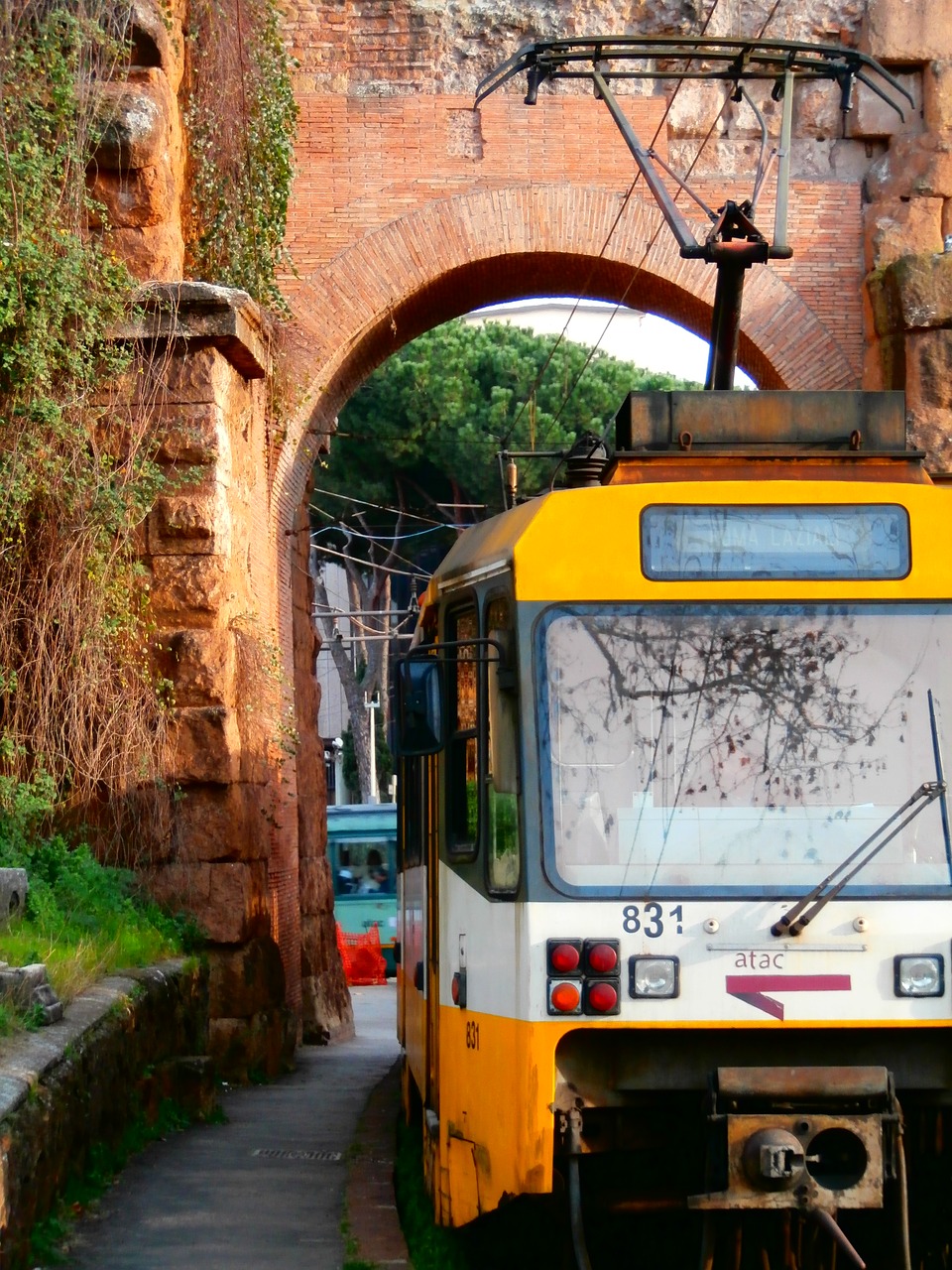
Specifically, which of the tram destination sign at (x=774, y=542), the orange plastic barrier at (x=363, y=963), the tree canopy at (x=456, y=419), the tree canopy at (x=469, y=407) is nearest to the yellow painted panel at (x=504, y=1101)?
the tram destination sign at (x=774, y=542)

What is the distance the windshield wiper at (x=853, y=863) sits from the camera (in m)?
5.38

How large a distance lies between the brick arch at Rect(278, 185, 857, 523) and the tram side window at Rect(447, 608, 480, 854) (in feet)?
29.6

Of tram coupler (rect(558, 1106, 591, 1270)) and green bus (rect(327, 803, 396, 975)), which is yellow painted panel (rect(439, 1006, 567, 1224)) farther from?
green bus (rect(327, 803, 396, 975))

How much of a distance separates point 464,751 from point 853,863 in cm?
139

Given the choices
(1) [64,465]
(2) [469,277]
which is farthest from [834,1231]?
(2) [469,277]

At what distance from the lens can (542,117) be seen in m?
15.4

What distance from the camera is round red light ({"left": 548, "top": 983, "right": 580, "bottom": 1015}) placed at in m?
5.35

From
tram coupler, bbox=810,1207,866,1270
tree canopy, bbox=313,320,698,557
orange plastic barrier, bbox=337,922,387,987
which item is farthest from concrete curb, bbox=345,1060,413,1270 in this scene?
tree canopy, bbox=313,320,698,557

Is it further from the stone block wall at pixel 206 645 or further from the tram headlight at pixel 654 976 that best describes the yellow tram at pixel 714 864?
the stone block wall at pixel 206 645

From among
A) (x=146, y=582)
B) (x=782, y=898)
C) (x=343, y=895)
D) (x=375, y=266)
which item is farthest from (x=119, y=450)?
(x=343, y=895)

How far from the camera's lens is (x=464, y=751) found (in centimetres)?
617

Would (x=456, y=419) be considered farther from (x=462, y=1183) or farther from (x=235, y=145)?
(x=462, y=1183)

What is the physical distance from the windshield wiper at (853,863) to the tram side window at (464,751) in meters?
1.08

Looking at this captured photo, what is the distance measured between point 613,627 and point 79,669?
6.40m
